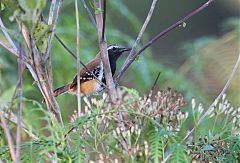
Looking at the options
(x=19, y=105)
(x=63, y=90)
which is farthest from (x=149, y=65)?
(x=19, y=105)

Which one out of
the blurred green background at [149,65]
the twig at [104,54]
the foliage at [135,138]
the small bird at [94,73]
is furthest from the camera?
the blurred green background at [149,65]

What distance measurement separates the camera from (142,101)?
6.64 ft

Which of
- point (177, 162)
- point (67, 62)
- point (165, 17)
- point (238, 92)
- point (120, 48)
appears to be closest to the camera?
point (177, 162)

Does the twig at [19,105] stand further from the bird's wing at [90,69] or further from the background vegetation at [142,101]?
the bird's wing at [90,69]

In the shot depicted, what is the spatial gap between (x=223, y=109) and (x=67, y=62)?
3101 millimetres

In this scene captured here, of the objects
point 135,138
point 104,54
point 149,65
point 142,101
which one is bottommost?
point 135,138

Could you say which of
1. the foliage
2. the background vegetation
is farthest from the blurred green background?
the foliage

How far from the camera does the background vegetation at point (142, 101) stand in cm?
188

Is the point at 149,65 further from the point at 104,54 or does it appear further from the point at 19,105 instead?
the point at 19,105

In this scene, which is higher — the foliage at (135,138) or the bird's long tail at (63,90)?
the bird's long tail at (63,90)

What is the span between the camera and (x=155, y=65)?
16.8 feet

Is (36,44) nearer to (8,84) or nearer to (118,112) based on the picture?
(118,112)

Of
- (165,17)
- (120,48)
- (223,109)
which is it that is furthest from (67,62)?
(165,17)

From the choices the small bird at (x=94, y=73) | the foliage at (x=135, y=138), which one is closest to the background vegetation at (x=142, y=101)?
the foliage at (x=135, y=138)
